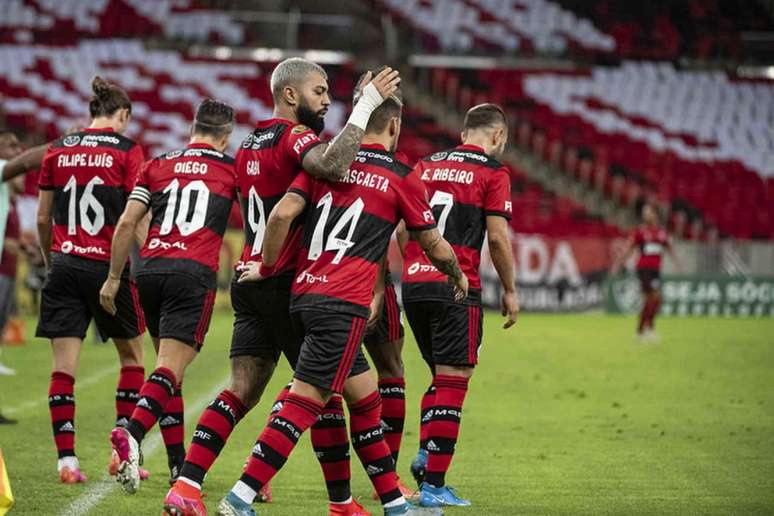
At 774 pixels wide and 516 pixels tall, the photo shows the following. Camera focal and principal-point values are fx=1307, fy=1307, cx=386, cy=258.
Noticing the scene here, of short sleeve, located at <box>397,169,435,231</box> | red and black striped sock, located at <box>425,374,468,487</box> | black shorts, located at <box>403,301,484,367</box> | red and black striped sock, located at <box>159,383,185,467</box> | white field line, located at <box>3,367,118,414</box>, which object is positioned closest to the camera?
short sleeve, located at <box>397,169,435,231</box>

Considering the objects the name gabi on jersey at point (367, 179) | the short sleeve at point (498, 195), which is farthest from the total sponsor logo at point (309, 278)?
the short sleeve at point (498, 195)

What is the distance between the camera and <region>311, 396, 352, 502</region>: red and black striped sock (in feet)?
21.4

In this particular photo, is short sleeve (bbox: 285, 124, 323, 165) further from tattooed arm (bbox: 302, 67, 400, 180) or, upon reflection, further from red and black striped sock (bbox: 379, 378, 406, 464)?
red and black striped sock (bbox: 379, 378, 406, 464)

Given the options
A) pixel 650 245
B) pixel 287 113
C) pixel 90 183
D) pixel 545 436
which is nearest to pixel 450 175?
pixel 287 113

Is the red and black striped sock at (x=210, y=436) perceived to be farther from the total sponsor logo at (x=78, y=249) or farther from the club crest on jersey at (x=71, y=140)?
the club crest on jersey at (x=71, y=140)

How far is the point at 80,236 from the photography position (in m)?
8.20

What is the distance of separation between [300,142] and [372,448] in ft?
5.02

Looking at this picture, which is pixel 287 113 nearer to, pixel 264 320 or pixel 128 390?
pixel 264 320

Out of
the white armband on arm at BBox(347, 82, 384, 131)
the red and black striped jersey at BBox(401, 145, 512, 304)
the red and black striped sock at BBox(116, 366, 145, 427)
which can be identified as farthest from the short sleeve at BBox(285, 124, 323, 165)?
the red and black striped sock at BBox(116, 366, 145, 427)

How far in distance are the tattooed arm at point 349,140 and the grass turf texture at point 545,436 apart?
2089mm

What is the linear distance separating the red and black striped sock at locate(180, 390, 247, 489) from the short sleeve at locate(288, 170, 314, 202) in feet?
3.84

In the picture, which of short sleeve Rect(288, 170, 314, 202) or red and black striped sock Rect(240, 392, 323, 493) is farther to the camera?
short sleeve Rect(288, 170, 314, 202)

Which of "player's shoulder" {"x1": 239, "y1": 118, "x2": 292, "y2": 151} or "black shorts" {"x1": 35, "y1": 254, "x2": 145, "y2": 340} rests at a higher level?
"player's shoulder" {"x1": 239, "y1": 118, "x2": 292, "y2": 151}

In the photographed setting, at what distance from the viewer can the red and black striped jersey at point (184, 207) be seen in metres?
7.47
